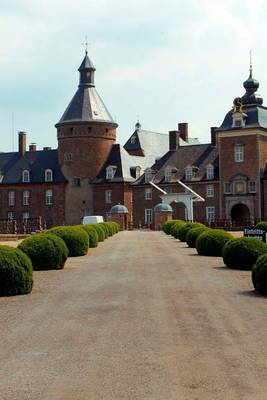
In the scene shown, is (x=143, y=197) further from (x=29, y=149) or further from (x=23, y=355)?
(x=23, y=355)

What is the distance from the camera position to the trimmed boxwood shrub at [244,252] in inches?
812

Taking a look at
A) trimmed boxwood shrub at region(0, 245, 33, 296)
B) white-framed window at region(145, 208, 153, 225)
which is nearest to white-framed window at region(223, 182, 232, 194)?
white-framed window at region(145, 208, 153, 225)

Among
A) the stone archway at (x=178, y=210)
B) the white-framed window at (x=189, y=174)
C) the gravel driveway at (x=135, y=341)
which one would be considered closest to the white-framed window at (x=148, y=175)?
the stone archway at (x=178, y=210)

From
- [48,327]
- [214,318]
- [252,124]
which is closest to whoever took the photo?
[48,327]

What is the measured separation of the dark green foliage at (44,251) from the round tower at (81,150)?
57654 millimetres

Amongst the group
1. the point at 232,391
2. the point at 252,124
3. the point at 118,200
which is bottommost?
the point at 232,391

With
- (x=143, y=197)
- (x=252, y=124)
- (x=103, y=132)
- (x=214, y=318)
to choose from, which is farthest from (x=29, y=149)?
(x=214, y=318)

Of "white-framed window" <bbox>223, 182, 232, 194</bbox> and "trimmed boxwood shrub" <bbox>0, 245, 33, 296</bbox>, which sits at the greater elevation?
"white-framed window" <bbox>223, 182, 232, 194</bbox>

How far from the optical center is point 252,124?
69062 millimetres

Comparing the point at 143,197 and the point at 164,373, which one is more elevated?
the point at 143,197

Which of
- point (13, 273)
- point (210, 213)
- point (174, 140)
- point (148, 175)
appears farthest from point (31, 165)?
point (13, 273)

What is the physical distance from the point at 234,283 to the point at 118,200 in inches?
2434

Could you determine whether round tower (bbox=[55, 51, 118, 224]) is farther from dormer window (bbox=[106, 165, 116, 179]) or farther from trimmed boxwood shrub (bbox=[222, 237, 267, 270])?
trimmed boxwood shrub (bbox=[222, 237, 267, 270])

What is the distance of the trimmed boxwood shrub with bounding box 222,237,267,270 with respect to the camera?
2062cm
